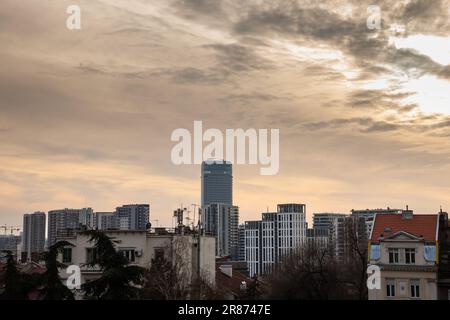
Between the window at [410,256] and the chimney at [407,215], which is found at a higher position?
the chimney at [407,215]

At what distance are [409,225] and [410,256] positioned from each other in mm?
3016

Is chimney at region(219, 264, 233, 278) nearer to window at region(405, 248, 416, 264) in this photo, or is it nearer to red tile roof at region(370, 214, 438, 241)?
red tile roof at region(370, 214, 438, 241)

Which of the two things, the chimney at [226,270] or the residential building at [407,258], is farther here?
the chimney at [226,270]

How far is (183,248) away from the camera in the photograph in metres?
54.2

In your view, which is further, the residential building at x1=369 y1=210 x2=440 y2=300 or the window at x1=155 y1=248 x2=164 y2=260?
the window at x1=155 y1=248 x2=164 y2=260

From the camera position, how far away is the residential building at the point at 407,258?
165 ft

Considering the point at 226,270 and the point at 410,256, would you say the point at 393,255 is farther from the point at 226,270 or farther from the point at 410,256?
the point at 226,270

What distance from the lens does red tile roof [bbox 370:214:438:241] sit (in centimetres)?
5250

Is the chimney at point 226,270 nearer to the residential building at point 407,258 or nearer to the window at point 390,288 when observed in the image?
the residential building at point 407,258

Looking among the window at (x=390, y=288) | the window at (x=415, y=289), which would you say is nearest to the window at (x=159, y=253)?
the window at (x=390, y=288)

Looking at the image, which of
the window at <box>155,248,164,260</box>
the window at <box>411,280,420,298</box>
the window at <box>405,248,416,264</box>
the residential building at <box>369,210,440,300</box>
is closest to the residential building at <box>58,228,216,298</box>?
the window at <box>155,248,164,260</box>
